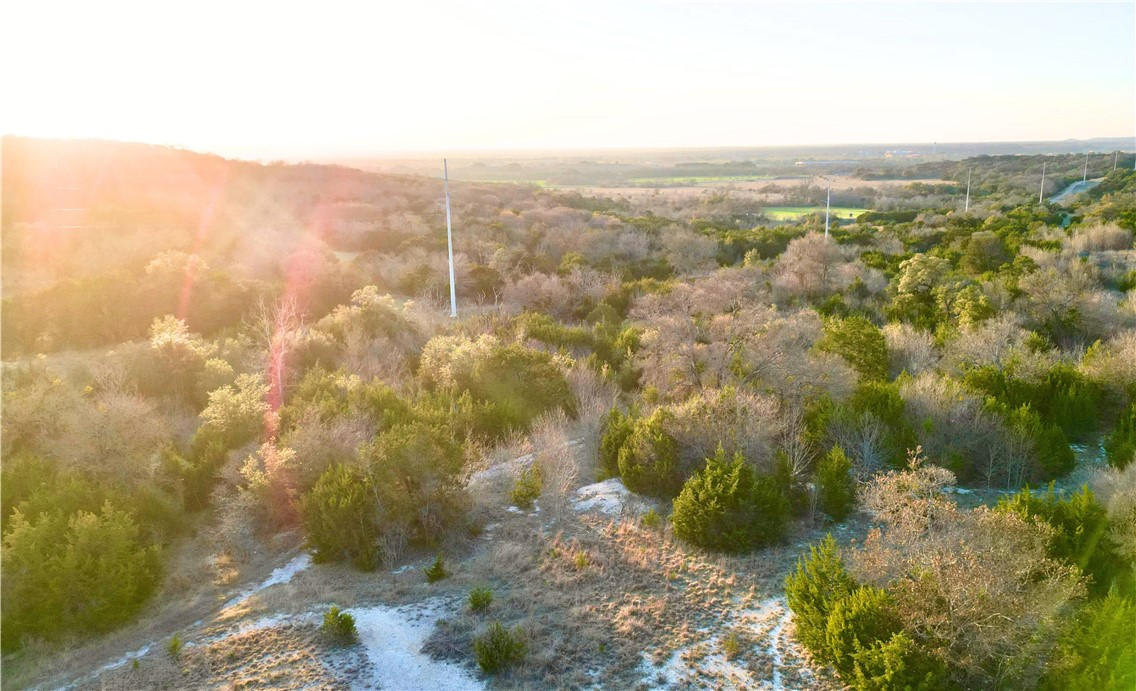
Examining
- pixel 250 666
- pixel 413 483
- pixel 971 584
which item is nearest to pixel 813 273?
pixel 413 483

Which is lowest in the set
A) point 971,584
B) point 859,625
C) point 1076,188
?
point 859,625

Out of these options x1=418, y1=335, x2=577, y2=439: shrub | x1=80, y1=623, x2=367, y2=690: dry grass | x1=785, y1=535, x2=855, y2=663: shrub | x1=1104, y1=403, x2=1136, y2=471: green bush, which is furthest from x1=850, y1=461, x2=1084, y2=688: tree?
x1=418, y1=335, x2=577, y2=439: shrub

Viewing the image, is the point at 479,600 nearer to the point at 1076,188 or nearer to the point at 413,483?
the point at 413,483

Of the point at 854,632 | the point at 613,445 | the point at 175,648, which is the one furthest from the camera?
the point at 613,445

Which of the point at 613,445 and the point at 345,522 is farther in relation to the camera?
the point at 613,445

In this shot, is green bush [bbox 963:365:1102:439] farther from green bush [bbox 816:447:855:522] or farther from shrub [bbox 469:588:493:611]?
shrub [bbox 469:588:493:611]

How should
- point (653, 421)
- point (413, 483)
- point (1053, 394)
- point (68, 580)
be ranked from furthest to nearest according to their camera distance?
point (1053, 394) < point (653, 421) < point (413, 483) < point (68, 580)

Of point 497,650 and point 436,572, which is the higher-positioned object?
point 497,650

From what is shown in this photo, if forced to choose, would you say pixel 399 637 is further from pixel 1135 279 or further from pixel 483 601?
pixel 1135 279
